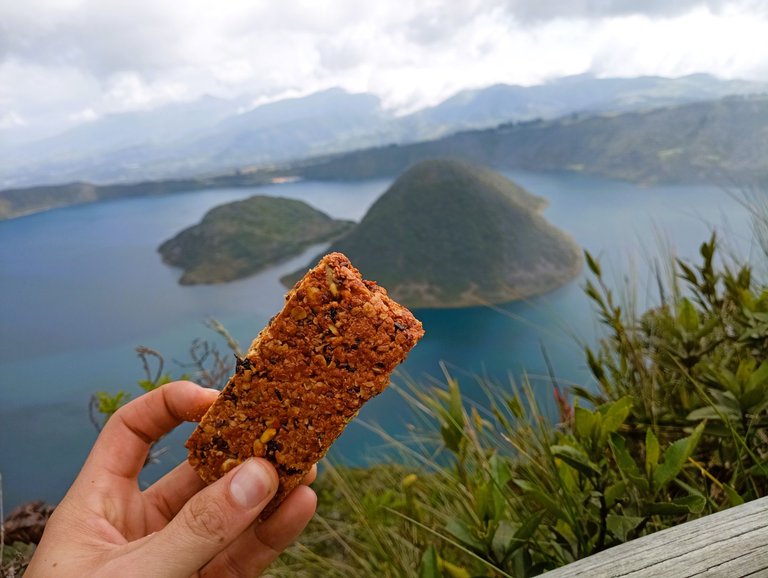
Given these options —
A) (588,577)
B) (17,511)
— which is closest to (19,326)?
(17,511)

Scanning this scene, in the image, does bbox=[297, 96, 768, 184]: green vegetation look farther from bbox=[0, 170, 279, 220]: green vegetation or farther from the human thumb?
the human thumb

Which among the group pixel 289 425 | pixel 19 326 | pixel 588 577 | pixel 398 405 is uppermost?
pixel 289 425

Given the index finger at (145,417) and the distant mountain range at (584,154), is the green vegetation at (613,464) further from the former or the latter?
the distant mountain range at (584,154)

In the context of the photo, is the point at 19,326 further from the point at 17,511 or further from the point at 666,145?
the point at 666,145

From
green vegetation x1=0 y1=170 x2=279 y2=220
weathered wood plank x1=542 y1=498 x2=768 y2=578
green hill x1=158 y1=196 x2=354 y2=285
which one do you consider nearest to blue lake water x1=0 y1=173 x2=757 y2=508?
green vegetation x1=0 y1=170 x2=279 y2=220

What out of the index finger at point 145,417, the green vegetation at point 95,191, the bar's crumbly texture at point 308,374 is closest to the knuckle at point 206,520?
the bar's crumbly texture at point 308,374

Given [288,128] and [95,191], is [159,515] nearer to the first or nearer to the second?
[95,191]
